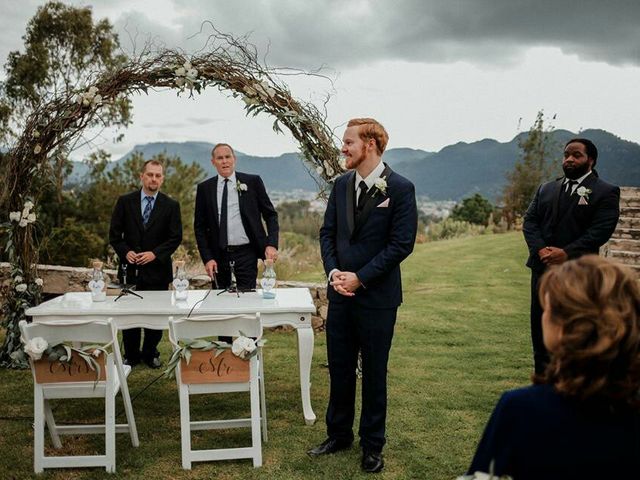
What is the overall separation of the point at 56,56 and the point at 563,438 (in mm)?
23158

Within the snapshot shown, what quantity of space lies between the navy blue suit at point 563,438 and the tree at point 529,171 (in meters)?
20.4

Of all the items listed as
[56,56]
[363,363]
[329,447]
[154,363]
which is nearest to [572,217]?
[363,363]

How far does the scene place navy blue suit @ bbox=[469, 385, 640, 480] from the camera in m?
1.56

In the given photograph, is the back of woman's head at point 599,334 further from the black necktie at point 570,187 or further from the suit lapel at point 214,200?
the suit lapel at point 214,200

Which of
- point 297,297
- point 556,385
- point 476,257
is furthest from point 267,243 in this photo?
point 476,257

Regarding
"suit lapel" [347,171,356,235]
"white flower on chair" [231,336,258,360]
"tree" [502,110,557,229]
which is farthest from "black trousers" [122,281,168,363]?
"tree" [502,110,557,229]

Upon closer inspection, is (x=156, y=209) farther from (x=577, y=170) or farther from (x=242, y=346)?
(x=577, y=170)

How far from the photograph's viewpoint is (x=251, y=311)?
457cm

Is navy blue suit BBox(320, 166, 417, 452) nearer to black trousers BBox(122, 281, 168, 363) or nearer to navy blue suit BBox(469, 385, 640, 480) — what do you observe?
navy blue suit BBox(469, 385, 640, 480)

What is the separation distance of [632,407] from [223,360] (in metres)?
2.82

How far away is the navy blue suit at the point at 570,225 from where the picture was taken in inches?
194

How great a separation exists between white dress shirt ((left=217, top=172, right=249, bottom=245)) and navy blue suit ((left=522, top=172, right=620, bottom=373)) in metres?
2.67

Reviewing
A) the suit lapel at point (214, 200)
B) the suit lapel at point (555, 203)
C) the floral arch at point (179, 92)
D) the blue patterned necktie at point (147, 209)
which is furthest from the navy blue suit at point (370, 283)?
the blue patterned necktie at point (147, 209)

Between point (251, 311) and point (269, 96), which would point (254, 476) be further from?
point (269, 96)
